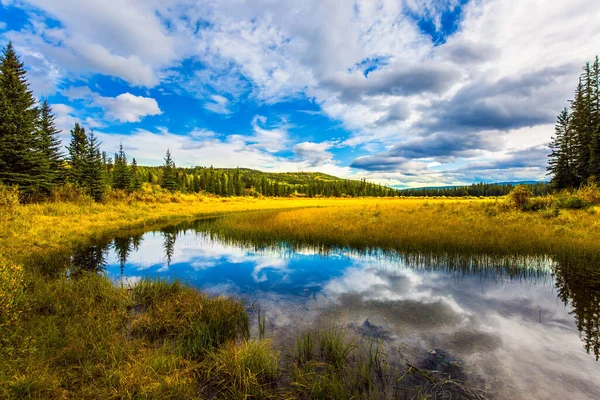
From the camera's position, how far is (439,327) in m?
6.77

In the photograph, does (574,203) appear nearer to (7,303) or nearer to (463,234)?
(463,234)

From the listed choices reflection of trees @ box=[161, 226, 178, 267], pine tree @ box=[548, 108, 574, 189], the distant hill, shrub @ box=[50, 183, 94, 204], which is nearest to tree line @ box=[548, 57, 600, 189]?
pine tree @ box=[548, 108, 574, 189]

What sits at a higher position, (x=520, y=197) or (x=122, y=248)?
(x=520, y=197)

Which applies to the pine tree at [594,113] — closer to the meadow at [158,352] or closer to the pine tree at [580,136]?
the pine tree at [580,136]

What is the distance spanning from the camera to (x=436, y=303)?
8.18 meters

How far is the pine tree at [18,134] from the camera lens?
23.0 metres

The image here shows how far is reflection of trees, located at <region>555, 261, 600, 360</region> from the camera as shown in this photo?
6180mm

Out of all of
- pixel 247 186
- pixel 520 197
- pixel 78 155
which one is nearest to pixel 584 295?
pixel 520 197

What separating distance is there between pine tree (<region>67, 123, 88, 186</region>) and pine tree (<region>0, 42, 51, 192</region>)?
8.29m

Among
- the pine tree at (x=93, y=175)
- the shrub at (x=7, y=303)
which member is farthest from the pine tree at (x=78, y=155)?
the shrub at (x=7, y=303)

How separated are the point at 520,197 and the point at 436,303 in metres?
21.9

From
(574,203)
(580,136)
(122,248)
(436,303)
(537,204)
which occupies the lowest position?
(122,248)

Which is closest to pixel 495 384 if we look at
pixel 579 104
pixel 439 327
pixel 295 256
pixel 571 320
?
pixel 439 327

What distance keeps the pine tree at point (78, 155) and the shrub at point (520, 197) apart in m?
49.3
